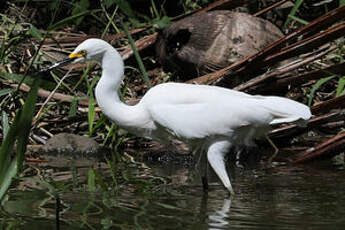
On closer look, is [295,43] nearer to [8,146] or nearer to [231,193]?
[231,193]

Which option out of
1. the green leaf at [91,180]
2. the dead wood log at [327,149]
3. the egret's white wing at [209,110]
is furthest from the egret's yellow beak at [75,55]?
the dead wood log at [327,149]

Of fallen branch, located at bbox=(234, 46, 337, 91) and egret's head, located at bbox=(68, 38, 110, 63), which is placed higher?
fallen branch, located at bbox=(234, 46, 337, 91)

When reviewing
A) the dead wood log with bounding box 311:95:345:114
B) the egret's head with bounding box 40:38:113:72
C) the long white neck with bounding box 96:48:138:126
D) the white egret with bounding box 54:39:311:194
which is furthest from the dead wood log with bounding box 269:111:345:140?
the egret's head with bounding box 40:38:113:72

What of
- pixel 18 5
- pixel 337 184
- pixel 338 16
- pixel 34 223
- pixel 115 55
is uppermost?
pixel 18 5

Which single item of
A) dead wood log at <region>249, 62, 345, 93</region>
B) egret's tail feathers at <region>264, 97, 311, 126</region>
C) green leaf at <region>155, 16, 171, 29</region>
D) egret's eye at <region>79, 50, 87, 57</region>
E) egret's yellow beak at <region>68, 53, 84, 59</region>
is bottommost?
egret's tail feathers at <region>264, 97, 311, 126</region>

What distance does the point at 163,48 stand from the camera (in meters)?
7.52

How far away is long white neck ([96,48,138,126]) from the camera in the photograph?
4691 millimetres

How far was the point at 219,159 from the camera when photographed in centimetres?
457

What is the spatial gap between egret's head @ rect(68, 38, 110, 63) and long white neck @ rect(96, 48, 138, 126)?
40 millimetres

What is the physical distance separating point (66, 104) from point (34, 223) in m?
3.29

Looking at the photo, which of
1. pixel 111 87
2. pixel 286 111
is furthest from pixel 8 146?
pixel 286 111

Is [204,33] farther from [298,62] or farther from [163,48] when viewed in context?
[298,62]

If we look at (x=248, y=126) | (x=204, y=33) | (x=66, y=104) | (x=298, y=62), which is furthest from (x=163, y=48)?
(x=248, y=126)

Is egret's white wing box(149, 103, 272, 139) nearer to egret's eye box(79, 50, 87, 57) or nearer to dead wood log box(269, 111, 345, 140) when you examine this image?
egret's eye box(79, 50, 87, 57)
